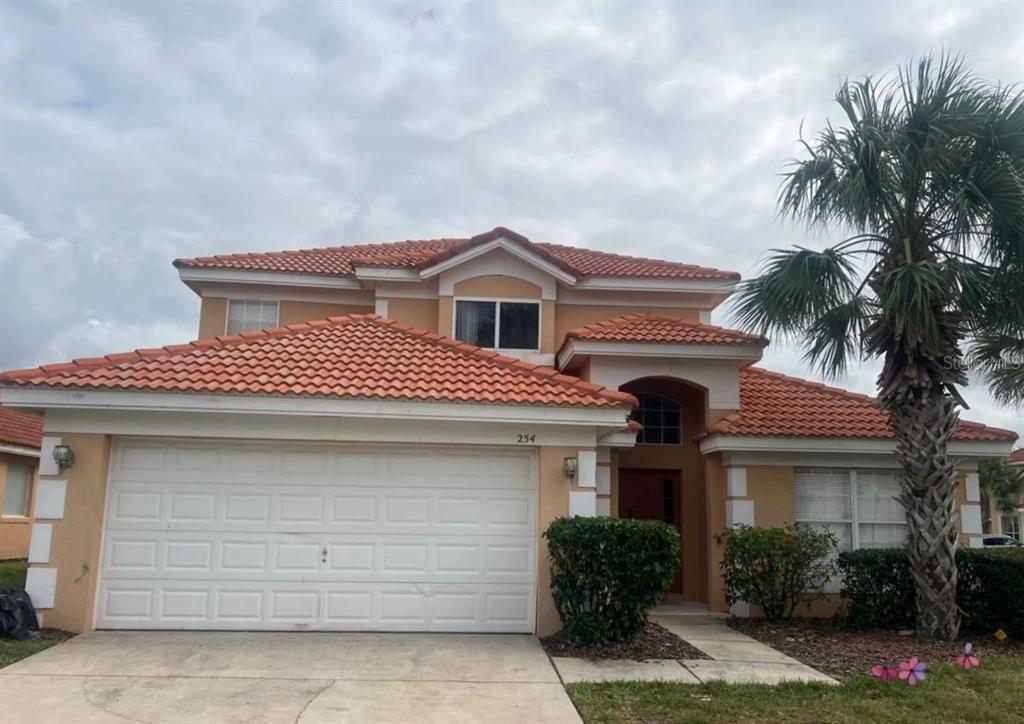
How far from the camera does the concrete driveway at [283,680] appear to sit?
6961 millimetres

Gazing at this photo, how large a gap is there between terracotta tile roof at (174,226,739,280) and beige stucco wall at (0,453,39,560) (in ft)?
28.4

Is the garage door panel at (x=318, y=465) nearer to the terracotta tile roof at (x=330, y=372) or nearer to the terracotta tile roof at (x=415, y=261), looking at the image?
the terracotta tile roof at (x=330, y=372)

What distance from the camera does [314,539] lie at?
34.4ft

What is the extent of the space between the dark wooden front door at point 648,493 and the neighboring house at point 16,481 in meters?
15.6

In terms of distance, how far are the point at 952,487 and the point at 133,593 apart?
11.4 m

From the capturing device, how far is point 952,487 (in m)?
11.1

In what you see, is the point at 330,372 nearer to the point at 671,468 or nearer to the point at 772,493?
the point at 671,468

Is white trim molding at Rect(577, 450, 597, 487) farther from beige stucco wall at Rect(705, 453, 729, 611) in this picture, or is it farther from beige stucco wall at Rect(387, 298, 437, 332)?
beige stucco wall at Rect(387, 298, 437, 332)

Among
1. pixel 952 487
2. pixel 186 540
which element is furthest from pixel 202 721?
pixel 952 487

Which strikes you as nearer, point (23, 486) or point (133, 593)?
point (133, 593)

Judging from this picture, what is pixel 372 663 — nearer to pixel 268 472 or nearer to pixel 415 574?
pixel 415 574

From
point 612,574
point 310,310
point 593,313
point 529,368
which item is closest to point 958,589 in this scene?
point 612,574

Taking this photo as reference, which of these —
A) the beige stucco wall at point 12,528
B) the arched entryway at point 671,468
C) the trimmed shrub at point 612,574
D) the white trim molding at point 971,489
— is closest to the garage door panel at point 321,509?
the trimmed shrub at point 612,574

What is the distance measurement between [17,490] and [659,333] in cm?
1833
